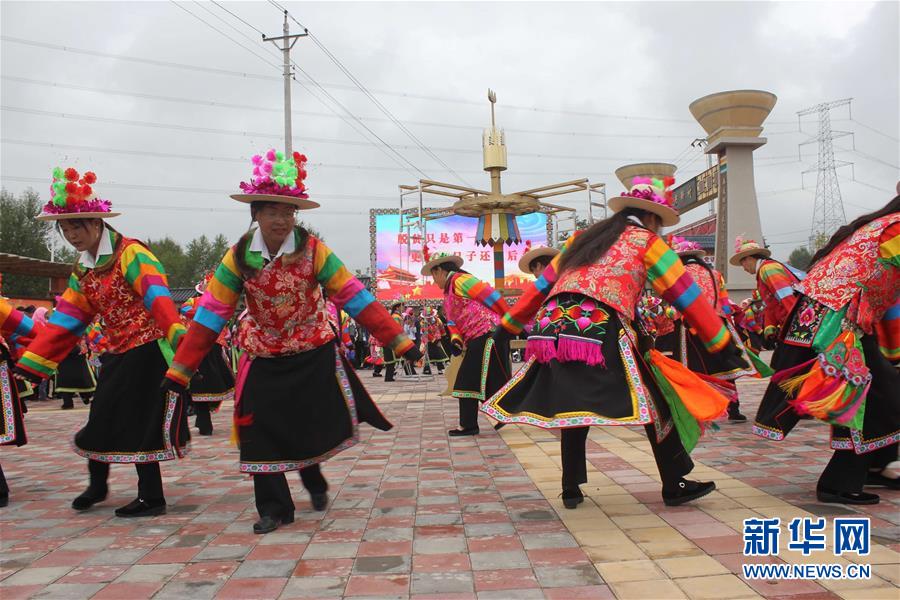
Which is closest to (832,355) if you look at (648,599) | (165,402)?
(648,599)

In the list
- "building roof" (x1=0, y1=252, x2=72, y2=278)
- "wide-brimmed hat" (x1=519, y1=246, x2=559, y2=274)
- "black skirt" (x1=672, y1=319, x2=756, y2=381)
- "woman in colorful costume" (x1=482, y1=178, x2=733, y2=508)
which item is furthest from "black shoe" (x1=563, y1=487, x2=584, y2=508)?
"building roof" (x1=0, y1=252, x2=72, y2=278)

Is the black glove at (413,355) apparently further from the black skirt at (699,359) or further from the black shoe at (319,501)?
the black skirt at (699,359)

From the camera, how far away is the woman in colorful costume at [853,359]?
12.3ft

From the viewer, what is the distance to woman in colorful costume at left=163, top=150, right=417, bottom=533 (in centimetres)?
397

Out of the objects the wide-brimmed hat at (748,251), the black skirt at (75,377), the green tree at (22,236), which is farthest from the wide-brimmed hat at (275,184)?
the green tree at (22,236)

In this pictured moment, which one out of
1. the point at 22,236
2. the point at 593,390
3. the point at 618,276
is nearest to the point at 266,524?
the point at 593,390

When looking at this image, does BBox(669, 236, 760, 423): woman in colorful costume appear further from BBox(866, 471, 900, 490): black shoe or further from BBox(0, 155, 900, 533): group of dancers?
BBox(0, 155, 900, 533): group of dancers

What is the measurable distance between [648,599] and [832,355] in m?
1.86

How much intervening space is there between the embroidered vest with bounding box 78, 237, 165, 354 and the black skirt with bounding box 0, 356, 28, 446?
Result: 44.4 inches

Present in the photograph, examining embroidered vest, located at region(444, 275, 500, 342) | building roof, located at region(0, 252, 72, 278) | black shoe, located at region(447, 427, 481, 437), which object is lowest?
black shoe, located at region(447, 427, 481, 437)

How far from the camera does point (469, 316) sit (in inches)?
285

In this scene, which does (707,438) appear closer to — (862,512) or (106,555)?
(862,512)

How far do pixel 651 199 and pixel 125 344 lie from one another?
10.7ft

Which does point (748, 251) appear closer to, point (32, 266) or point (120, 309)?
point (120, 309)
